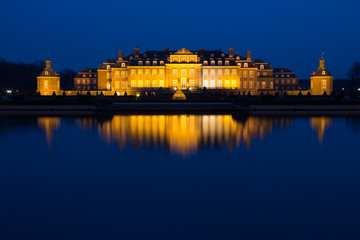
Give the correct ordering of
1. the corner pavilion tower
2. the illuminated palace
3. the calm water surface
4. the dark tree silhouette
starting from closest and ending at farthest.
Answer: the calm water surface < the corner pavilion tower < the illuminated palace < the dark tree silhouette

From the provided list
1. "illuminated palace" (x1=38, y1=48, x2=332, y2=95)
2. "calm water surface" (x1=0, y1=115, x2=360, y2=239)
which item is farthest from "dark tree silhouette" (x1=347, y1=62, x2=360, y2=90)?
"calm water surface" (x1=0, y1=115, x2=360, y2=239)

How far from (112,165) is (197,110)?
71.2ft

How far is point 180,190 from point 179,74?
1984 inches

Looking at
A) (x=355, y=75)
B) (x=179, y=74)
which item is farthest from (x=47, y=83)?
(x=355, y=75)

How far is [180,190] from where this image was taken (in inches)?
278

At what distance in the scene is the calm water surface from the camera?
17.6 feet

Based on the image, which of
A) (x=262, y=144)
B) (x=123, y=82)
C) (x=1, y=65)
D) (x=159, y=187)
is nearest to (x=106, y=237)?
(x=159, y=187)

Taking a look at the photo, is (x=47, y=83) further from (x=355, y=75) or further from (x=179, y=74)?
(x=355, y=75)

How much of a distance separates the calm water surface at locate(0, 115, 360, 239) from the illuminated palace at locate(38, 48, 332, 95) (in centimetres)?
4346

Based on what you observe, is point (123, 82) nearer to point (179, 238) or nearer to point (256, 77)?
point (256, 77)

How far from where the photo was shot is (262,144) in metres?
12.4

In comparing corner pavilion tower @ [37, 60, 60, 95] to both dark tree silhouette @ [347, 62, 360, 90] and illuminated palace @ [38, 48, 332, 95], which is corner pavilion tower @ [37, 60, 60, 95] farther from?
dark tree silhouette @ [347, 62, 360, 90]

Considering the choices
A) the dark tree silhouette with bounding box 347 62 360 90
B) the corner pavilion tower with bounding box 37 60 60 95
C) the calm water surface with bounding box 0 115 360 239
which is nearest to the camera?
the calm water surface with bounding box 0 115 360 239

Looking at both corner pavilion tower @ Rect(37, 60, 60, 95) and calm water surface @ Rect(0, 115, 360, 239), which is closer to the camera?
calm water surface @ Rect(0, 115, 360, 239)
